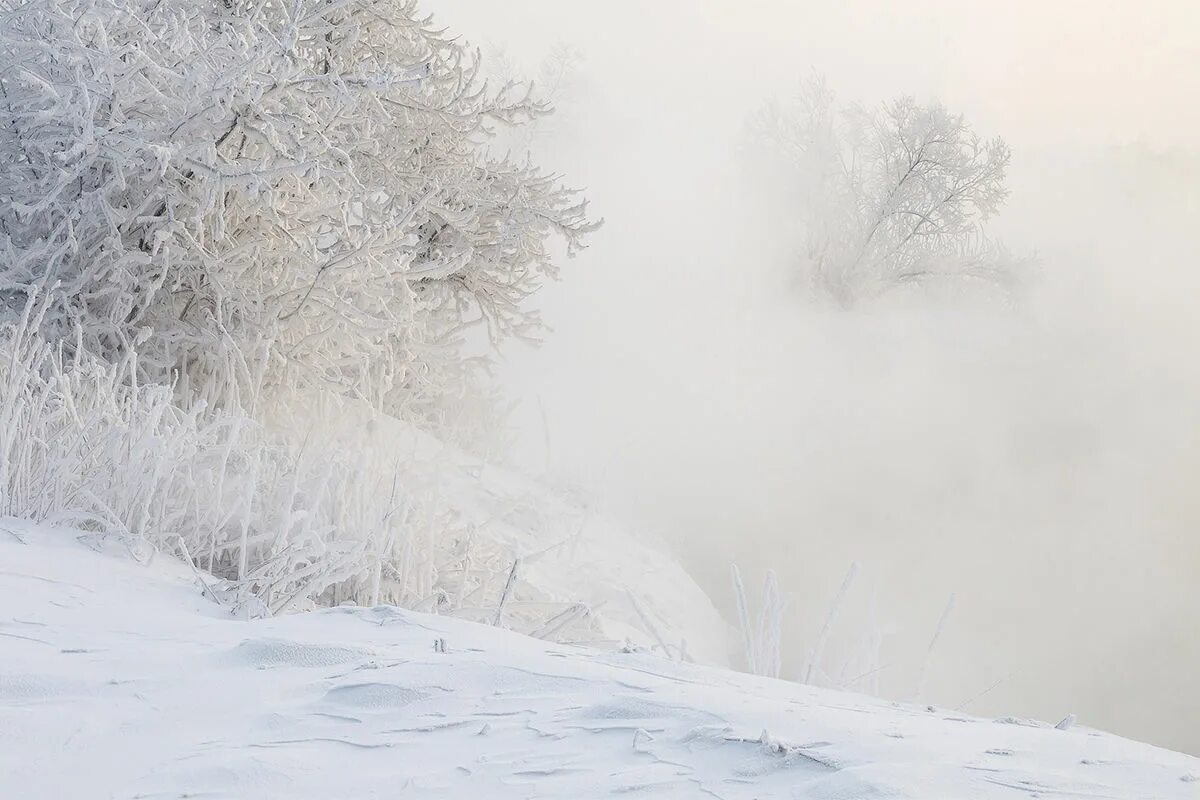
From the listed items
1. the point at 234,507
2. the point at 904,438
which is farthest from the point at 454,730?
the point at 904,438

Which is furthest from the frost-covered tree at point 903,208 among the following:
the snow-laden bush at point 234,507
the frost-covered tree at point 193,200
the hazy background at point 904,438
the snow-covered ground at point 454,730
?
the snow-covered ground at point 454,730

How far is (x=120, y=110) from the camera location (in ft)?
13.0

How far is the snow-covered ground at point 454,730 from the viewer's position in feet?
3.45

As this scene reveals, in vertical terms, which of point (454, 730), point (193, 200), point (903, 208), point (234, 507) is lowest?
point (454, 730)

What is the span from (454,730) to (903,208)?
43.7ft

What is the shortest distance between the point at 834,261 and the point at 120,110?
1064 centimetres

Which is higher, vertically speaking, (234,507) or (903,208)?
(903,208)

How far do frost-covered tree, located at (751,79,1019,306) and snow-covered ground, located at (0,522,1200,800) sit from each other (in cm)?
1213

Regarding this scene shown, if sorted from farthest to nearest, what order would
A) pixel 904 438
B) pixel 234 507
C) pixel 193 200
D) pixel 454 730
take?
pixel 904 438 < pixel 193 200 < pixel 234 507 < pixel 454 730

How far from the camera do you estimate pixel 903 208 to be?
13.5m

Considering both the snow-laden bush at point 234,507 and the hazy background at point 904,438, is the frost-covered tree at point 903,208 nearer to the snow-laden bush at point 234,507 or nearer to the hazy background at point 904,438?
the hazy background at point 904,438

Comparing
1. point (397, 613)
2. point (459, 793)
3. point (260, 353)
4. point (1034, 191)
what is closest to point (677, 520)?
point (260, 353)

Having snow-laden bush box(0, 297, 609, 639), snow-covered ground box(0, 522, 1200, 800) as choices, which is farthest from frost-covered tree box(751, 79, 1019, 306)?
snow-covered ground box(0, 522, 1200, 800)

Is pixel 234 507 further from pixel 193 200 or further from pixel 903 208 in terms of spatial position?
pixel 903 208
